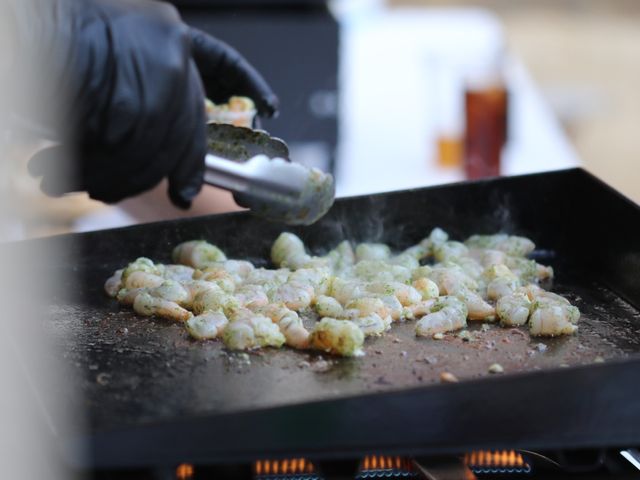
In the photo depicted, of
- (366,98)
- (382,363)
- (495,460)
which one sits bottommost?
(495,460)

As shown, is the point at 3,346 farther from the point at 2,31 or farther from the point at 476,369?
the point at 476,369

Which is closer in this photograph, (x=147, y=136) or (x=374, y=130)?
(x=147, y=136)

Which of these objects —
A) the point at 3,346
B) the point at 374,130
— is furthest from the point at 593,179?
the point at 374,130

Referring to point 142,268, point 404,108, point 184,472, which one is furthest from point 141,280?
point 404,108

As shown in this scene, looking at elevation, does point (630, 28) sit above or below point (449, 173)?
above

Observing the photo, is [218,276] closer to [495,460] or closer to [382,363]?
[382,363]

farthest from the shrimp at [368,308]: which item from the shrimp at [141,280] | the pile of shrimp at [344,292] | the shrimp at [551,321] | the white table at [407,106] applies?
the white table at [407,106]

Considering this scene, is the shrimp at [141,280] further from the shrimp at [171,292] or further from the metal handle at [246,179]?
the metal handle at [246,179]
